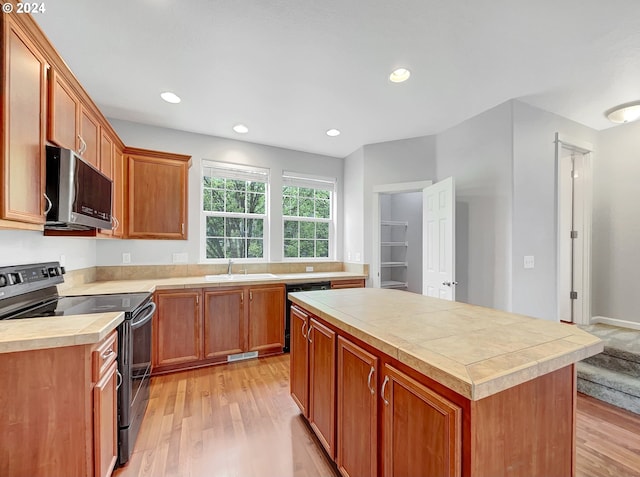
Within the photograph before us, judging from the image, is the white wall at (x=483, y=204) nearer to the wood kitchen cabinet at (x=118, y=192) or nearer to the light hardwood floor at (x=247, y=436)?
the light hardwood floor at (x=247, y=436)

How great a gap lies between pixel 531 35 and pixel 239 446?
3329mm

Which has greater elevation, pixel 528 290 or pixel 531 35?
pixel 531 35

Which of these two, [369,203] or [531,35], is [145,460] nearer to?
[369,203]

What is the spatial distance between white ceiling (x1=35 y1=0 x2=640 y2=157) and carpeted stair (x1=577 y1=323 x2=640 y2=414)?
7.73ft

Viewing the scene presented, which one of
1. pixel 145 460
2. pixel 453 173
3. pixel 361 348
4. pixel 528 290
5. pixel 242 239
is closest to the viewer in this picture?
pixel 361 348

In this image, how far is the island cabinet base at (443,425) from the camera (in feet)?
2.77

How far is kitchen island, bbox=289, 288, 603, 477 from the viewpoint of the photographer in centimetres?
84

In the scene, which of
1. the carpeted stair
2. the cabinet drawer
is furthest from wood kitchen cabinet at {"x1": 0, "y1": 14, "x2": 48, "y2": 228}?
the carpeted stair

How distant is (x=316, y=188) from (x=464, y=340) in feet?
11.4

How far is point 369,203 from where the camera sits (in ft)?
12.8

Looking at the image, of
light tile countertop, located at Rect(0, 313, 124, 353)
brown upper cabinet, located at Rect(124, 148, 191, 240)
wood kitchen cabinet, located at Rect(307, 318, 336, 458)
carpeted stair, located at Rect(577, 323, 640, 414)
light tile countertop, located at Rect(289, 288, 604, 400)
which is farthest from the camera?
brown upper cabinet, located at Rect(124, 148, 191, 240)

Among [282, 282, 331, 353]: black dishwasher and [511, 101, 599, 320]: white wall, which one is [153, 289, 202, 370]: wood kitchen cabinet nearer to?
[282, 282, 331, 353]: black dishwasher

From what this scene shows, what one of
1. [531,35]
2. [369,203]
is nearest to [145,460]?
[369,203]

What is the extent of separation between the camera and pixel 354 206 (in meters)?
4.17
